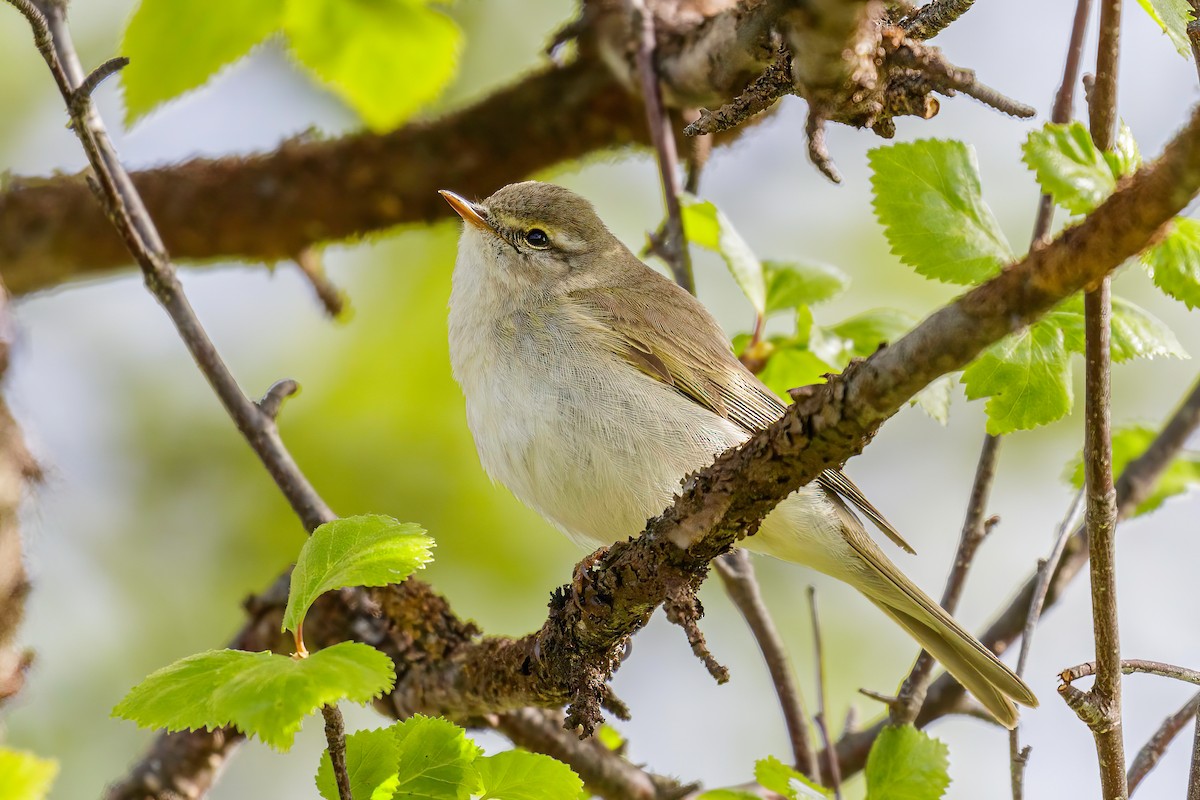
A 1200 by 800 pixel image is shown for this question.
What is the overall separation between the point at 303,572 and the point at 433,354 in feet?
13.7

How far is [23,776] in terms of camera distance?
175 cm

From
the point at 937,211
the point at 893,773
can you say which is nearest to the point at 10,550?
the point at 893,773

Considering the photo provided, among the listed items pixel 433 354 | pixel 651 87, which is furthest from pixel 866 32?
pixel 433 354

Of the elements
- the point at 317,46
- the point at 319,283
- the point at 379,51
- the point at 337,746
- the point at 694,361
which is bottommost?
the point at 337,746

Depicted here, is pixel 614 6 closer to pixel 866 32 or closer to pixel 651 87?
pixel 651 87

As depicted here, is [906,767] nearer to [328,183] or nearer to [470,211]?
[470,211]

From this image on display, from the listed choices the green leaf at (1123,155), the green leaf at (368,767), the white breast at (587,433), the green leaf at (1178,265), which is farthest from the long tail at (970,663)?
the green leaf at (368,767)

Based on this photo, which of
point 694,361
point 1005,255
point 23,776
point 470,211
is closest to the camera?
point 23,776

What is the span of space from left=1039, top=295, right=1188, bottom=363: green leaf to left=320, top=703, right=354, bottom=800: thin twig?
1622 mm

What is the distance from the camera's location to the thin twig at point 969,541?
304 centimetres

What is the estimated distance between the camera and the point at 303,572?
6.76 ft

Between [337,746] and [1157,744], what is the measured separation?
179cm

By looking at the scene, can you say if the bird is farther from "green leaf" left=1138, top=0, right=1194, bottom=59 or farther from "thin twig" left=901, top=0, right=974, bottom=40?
"green leaf" left=1138, top=0, right=1194, bottom=59

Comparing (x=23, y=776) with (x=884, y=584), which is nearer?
(x=23, y=776)
